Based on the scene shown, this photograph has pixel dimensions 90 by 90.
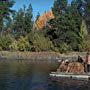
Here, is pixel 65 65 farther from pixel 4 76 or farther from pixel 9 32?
pixel 9 32

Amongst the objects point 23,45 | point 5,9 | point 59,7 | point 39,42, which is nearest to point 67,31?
point 39,42

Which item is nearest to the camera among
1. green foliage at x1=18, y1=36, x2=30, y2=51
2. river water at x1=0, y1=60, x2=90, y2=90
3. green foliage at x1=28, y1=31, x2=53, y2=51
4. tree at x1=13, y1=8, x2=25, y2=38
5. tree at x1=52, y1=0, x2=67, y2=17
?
river water at x1=0, y1=60, x2=90, y2=90

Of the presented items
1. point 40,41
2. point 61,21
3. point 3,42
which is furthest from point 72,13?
point 3,42

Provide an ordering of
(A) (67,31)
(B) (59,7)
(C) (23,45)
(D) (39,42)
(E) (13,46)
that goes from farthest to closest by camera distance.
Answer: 1. (B) (59,7)
2. (A) (67,31)
3. (E) (13,46)
4. (C) (23,45)
5. (D) (39,42)

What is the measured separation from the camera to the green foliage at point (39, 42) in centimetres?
11969

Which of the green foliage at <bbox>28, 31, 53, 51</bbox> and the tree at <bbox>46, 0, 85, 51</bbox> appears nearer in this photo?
the green foliage at <bbox>28, 31, 53, 51</bbox>

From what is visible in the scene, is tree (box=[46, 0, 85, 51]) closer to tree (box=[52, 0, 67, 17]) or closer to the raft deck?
tree (box=[52, 0, 67, 17])

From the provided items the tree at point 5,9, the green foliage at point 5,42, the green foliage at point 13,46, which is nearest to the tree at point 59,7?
the tree at point 5,9

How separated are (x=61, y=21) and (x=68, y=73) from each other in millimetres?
63781

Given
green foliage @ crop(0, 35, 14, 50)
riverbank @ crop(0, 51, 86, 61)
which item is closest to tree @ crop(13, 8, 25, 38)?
green foliage @ crop(0, 35, 14, 50)

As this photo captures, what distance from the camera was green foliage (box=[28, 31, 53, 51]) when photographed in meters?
120

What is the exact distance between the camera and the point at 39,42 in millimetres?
119688

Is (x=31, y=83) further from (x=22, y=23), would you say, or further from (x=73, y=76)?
(x=22, y=23)

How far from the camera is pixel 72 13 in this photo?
130 metres
